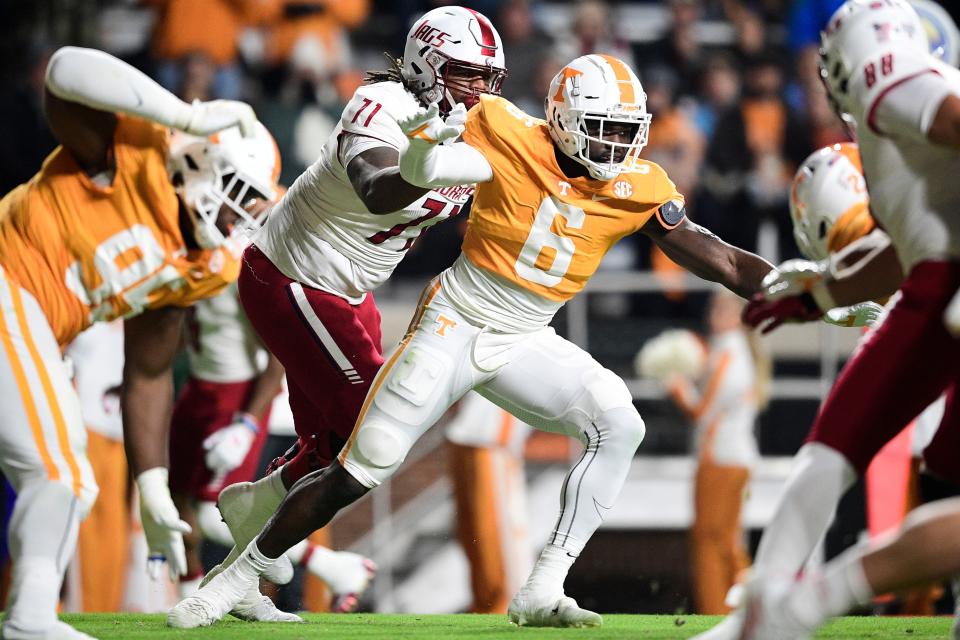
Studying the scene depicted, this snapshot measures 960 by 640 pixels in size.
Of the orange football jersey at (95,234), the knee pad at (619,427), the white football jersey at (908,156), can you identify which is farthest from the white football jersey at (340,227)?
the white football jersey at (908,156)

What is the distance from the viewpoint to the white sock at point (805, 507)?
3.11m

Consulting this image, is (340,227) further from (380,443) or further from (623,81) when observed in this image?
(623,81)

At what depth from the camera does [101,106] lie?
3715 mm

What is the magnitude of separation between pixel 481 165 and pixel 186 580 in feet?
9.50

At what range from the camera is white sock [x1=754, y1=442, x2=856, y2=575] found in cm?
311

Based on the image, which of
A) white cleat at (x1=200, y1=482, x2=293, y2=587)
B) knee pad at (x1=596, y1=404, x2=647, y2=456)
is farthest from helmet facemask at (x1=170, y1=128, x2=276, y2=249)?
knee pad at (x1=596, y1=404, x2=647, y2=456)

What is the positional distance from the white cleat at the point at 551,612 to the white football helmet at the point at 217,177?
140cm

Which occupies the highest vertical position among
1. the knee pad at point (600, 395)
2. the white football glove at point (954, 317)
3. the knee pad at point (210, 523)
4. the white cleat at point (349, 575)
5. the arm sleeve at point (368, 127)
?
the white football glove at point (954, 317)

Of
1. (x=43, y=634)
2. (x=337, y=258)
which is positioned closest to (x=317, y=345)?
(x=337, y=258)

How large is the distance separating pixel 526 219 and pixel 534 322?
0.33 m

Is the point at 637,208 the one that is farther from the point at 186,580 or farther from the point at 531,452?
the point at 531,452

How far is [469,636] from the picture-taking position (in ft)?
13.3

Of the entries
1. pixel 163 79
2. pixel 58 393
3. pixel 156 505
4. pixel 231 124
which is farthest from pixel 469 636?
pixel 163 79

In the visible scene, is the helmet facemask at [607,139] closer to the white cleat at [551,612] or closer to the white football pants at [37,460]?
the white cleat at [551,612]
